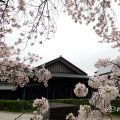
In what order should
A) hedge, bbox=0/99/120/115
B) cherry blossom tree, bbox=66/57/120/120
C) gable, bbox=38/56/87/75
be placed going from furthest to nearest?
gable, bbox=38/56/87/75 < hedge, bbox=0/99/120/115 < cherry blossom tree, bbox=66/57/120/120

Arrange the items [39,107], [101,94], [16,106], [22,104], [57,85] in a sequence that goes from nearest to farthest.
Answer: [101,94]
[39,107]
[22,104]
[16,106]
[57,85]

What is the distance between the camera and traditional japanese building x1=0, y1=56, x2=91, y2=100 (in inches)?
1103

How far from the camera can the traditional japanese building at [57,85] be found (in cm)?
2802

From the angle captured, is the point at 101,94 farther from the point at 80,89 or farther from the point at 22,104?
the point at 22,104

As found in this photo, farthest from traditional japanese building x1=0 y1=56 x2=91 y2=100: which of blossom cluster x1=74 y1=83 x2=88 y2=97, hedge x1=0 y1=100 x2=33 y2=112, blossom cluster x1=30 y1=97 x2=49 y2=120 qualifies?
blossom cluster x1=74 y1=83 x2=88 y2=97

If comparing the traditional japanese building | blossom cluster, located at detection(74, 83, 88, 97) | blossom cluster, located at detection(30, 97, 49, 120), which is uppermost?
the traditional japanese building

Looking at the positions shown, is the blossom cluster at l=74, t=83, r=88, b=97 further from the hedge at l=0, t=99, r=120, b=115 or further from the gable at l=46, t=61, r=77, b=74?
the gable at l=46, t=61, r=77, b=74

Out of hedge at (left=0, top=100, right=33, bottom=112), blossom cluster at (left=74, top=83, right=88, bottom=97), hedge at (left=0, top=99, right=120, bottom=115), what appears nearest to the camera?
blossom cluster at (left=74, top=83, right=88, bottom=97)

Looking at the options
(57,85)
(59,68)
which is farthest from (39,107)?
(59,68)

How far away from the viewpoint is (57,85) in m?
28.8

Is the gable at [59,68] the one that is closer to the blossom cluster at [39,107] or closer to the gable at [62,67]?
the gable at [62,67]

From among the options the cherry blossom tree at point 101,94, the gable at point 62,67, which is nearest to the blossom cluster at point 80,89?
the cherry blossom tree at point 101,94

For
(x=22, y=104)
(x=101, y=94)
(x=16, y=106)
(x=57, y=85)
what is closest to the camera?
(x=101, y=94)

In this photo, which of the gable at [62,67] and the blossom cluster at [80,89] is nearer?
the blossom cluster at [80,89]
